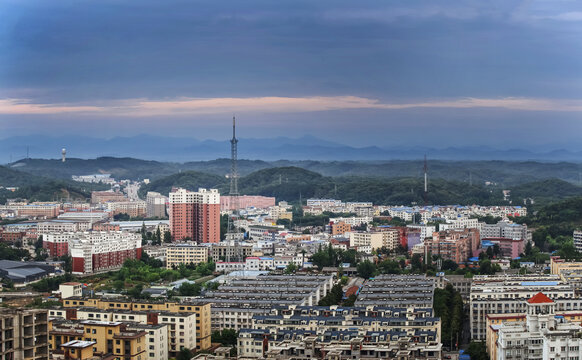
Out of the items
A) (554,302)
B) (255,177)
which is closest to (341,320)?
(554,302)

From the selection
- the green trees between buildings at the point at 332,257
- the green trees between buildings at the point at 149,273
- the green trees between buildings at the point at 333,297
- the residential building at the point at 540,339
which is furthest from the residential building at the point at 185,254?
the residential building at the point at 540,339

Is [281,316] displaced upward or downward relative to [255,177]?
downward

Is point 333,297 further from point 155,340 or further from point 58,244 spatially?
point 58,244

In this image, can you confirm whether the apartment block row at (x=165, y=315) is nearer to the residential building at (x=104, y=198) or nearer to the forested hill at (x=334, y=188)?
the forested hill at (x=334, y=188)

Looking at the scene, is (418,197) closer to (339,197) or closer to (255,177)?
(339,197)

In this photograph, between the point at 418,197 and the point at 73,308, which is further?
the point at 418,197
